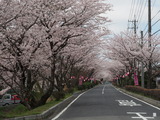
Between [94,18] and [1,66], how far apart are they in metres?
6.25

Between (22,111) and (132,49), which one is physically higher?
(132,49)

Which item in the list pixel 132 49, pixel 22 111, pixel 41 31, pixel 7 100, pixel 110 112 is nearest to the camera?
pixel 110 112

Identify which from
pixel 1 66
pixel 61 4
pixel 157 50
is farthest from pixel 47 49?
pixel 157 50

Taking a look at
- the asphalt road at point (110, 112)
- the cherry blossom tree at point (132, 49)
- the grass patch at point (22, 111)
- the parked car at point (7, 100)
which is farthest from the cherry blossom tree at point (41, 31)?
the cherry blossom tree at point (132, 49)

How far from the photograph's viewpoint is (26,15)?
13.5 metres

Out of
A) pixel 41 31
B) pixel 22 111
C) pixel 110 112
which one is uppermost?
pixel 41 31

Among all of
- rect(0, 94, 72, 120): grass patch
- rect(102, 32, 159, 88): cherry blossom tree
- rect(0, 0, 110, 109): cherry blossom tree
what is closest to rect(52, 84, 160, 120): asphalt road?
rect(0, 94, 72, 120): grass patch

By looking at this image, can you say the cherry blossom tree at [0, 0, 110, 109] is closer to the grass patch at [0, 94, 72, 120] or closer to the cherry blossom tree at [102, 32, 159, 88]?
the grass patch at [0, 94, 72, 120]

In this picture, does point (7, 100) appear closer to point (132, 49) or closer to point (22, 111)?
point (22, 111)

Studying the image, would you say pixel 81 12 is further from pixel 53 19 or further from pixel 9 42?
pixel 9 42

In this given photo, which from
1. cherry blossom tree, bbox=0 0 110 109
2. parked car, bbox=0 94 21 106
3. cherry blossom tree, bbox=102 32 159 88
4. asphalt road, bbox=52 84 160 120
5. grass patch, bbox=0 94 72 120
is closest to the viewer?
asphalt road, bbox=52 84 160 120

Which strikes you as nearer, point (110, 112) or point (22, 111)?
point (110, 112)

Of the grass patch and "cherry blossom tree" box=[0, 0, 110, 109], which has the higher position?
"cherry blossom tree" box=[0, 0, 110, 109]

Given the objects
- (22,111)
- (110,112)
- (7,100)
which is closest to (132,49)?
(7,100)
